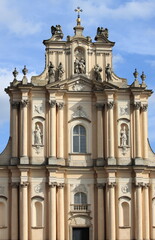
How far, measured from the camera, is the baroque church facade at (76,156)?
3338 cm

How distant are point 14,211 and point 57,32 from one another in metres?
9.99

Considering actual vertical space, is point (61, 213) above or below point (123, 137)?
below

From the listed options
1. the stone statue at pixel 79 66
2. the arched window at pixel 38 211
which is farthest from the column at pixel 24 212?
the stone statue at pixel 79 66

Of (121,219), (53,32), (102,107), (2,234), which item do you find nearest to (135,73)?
(102,107)

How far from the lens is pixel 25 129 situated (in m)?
33.8

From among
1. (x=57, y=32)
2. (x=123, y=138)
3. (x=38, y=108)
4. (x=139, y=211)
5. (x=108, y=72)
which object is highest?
(x=57, y=32)

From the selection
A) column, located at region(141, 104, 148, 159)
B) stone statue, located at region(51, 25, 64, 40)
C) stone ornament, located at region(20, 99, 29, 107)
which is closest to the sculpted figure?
column, located at region(141, 104, 148, 159)

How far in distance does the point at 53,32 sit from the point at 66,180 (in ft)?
26.7

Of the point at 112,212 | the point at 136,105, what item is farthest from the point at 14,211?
the point at 136,105

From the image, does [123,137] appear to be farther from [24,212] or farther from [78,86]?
[24,212]

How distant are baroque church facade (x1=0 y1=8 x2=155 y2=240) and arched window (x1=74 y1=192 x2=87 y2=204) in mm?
52

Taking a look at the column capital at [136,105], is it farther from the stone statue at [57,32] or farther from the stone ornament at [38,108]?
the stone statue at [57,32]

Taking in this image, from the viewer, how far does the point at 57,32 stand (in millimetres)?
35719

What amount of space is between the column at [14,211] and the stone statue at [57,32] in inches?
331
